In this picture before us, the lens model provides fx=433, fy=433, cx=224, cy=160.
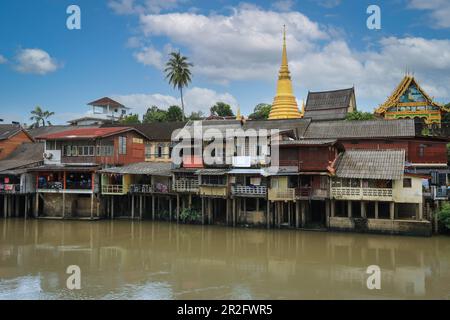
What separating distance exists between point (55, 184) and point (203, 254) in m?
17.2

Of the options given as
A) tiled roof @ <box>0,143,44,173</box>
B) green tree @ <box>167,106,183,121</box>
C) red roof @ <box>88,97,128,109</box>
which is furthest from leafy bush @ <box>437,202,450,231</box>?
red roof @ <box>88,97,128,109</box>

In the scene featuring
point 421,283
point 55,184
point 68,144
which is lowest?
point 421,283

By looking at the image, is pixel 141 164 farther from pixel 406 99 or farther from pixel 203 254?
pixel 406 99

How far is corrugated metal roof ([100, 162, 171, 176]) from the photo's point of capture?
3444 cm

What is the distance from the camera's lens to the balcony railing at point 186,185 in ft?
108

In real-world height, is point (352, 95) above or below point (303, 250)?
above

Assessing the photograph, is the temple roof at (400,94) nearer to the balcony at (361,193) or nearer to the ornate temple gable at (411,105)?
the ornate temple gable at (411,105)

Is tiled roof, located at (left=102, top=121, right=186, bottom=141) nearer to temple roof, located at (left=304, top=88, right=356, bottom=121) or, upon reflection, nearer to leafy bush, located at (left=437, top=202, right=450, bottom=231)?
temple roof, located at (left=304, top=88, right=356, bottom=121)

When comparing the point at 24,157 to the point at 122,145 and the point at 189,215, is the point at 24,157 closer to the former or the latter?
the point at 122,145

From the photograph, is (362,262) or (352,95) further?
(352,95)

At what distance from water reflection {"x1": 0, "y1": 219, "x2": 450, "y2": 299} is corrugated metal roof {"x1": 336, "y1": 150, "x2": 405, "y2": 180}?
13.1ft

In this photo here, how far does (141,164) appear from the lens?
37656 millimetres

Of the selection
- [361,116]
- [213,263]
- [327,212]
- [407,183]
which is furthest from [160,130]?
[407,183]

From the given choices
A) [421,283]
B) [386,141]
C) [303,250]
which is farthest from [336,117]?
[421,283]
